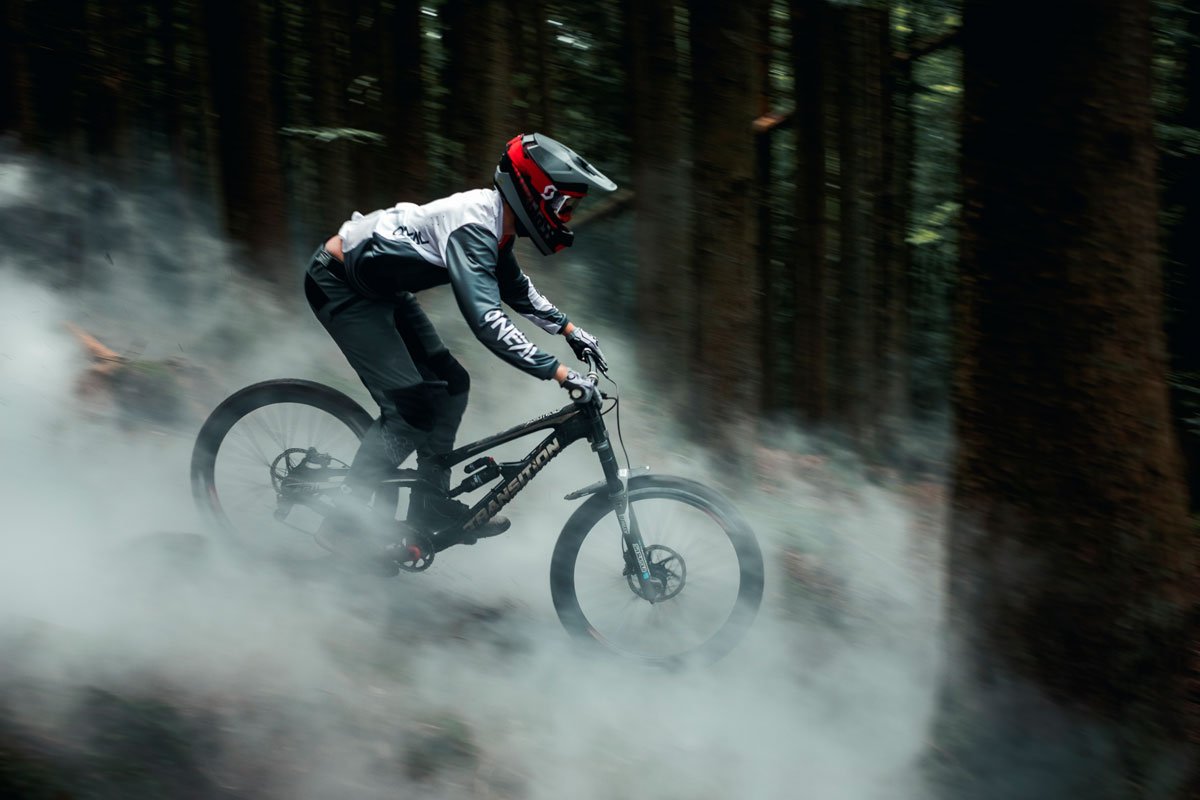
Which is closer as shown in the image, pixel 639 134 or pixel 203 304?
pixel 639 134

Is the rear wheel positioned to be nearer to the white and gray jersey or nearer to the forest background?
the white and gray jersey

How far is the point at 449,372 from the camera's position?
5.54 m

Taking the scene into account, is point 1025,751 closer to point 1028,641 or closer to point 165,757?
point 1028,641

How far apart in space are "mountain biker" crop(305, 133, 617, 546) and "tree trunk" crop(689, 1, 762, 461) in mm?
3090

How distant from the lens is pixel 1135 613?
459 centimetres

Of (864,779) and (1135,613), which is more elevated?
(1135,613)

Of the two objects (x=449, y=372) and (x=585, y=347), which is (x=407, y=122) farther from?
(x=585, y=347)

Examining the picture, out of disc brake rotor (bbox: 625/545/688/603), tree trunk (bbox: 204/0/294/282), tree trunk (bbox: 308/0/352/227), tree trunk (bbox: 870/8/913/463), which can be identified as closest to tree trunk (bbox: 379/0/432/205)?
tree trunk (bbox: 204/0/294/282)

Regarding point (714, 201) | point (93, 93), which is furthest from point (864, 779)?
point (93, 93)

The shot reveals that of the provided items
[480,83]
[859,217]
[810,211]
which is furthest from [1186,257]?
[480,83]

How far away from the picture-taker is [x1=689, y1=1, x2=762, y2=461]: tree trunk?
823 cm

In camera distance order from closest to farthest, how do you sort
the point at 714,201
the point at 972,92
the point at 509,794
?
the point at 509,794, the point at 972,92, the point at 714,201

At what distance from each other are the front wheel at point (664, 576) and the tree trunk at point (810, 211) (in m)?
8.18

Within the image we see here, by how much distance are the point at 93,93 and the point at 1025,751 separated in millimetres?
12413
